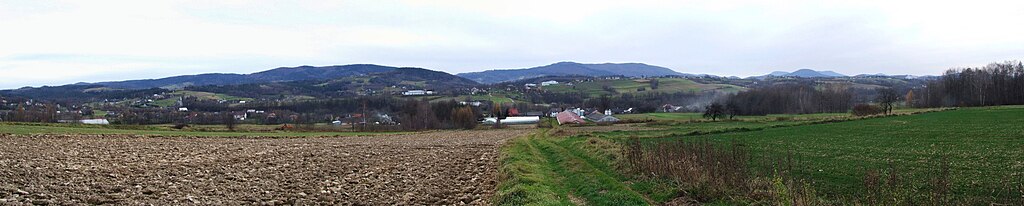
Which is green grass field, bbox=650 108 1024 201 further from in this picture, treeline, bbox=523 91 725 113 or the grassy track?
treeline, bbox=523 91 725 113

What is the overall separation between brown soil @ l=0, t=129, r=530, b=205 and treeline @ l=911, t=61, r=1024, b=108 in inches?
3964

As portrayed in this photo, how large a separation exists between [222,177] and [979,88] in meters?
115

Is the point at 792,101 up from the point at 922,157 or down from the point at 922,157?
up

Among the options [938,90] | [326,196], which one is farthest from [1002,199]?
[938,90]

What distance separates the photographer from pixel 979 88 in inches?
3841

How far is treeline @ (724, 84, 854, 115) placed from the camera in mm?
119175

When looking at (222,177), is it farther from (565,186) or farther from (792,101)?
(792,101)

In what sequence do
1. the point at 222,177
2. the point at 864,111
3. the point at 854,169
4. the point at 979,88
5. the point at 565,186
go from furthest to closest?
the point at 979,88, the point at 864,111, the point at 854,169, the point at 565,186, the point at 222,177

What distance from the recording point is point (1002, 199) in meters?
12.1

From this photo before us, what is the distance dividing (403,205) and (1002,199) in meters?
12.0

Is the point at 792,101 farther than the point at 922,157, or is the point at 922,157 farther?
the point at 792,101

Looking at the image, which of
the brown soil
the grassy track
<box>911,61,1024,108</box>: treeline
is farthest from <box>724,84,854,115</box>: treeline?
the brown soil

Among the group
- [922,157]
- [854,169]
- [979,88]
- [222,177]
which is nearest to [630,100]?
[979,88]

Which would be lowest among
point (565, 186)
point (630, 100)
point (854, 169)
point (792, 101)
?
point (565, 186)
